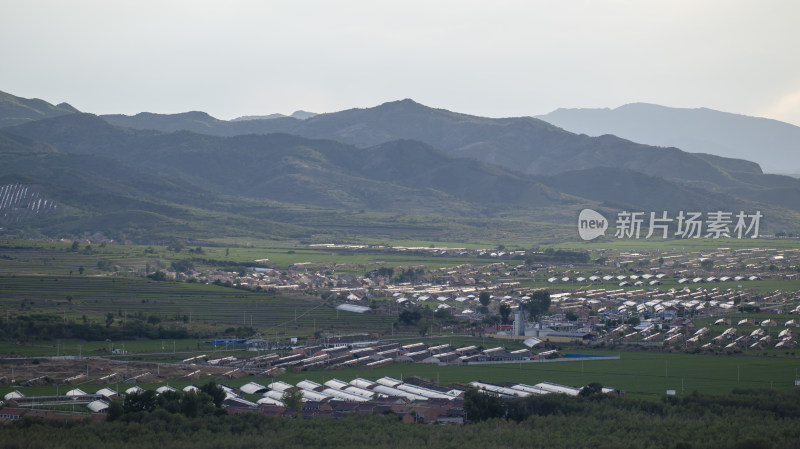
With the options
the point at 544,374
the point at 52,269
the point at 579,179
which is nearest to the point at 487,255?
the point at 52,269

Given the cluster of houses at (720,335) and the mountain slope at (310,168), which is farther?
the mountain slope at (310,168)

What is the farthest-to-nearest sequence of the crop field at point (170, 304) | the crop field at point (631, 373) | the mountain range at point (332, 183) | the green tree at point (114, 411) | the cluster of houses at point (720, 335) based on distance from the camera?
1. the mountain range at point (332, 183)
2. the crop field at point (170, 304)
3. the cluster of houses at point (720, 335)
4. the crop field at point (631, 373)
5. the green tree at point (114, 411)

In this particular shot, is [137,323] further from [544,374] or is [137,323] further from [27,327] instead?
[544,374]

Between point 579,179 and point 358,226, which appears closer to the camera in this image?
point 358,226

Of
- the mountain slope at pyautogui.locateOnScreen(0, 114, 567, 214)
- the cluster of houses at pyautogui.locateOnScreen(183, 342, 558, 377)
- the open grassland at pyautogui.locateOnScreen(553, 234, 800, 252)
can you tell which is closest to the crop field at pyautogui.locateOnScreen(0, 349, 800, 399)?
the cluster of houses at pyautogui.locateOnScreen(183, 342, 558, 377)

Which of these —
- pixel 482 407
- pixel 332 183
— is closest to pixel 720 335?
pixel 482 407

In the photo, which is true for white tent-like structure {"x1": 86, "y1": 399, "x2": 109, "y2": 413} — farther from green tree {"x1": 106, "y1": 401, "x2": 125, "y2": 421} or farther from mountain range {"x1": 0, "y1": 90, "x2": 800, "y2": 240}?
mountain range {"x1": 0, "y1": 90, "x2": 800, "y2": 240}

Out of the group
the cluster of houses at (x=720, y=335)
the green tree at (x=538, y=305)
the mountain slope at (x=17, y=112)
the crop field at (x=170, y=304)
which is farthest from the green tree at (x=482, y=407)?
the mountain slope at (x=17, y=112)

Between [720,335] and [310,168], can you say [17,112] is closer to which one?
[310,168]

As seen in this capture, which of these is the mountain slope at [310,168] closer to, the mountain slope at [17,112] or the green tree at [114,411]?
the mountain slope at [17,112]
